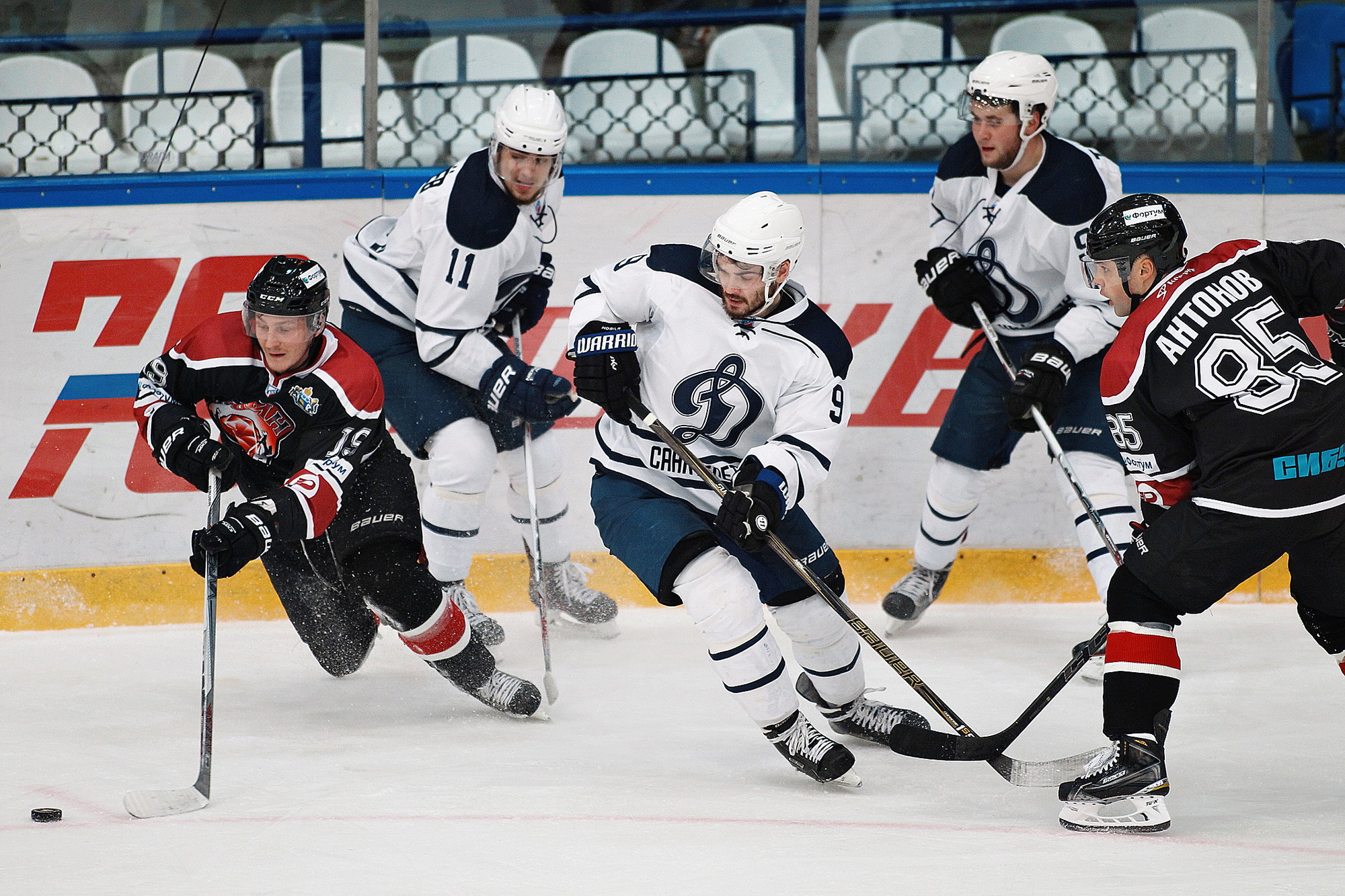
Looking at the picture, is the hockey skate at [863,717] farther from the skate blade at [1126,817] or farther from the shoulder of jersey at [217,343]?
the shoulder of jersey at [217,343]

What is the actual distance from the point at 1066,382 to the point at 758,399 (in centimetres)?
115

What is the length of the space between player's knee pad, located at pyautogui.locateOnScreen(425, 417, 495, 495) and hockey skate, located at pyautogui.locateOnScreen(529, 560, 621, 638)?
45cm

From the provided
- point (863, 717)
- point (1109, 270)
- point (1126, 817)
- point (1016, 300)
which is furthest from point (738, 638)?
point (1016, 300)

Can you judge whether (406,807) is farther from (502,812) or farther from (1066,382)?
(1066,382)

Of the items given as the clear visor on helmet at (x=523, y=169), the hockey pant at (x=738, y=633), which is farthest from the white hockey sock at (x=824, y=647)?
the clear visor on helmet at (x=523, y=169)

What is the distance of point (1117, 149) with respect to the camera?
4367 mm

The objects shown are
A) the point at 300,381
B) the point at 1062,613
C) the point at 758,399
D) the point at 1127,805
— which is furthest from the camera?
the point at 1062,613

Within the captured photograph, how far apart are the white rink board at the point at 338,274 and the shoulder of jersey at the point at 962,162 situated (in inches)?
19.9

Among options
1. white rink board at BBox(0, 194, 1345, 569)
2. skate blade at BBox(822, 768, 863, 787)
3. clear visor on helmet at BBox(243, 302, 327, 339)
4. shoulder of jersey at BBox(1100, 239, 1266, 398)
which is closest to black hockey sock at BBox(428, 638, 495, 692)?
clear visor on helmet at BBox(243, 302, 327, 339)

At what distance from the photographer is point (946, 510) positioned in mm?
3805

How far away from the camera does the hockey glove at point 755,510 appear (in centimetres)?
247

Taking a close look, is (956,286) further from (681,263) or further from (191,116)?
(191,116)

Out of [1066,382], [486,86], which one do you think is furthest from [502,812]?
[486,86]

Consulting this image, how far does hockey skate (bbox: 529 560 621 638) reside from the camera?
3914 millimetres
